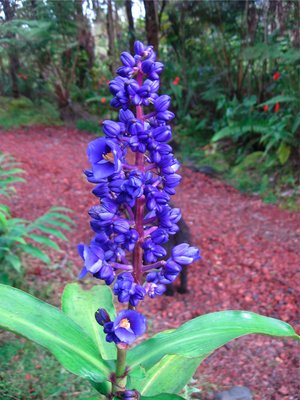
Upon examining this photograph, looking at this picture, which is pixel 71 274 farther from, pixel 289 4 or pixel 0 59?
pixel 0 59

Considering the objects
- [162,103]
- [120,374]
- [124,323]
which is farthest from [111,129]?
[120,374]

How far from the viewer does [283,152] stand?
6723mm

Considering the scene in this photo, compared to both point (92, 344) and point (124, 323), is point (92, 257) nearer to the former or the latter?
point (124, 323)

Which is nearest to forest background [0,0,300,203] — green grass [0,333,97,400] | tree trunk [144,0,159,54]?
tree trunk [144,0,159,54]

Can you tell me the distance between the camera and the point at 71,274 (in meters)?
4.35

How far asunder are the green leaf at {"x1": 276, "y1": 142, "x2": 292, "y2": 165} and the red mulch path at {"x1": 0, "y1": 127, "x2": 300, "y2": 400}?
2.31 ft

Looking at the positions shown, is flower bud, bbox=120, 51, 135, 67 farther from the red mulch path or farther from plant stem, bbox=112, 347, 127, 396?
the red mulch path

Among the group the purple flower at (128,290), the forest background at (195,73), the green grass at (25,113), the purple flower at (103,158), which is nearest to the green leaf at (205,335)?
the purple flower at (128,290)

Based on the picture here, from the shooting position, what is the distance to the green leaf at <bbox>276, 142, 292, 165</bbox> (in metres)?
6.68

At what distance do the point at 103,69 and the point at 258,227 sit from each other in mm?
8442

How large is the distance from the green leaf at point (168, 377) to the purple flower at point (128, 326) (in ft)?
1.66

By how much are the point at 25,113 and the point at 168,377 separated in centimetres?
991

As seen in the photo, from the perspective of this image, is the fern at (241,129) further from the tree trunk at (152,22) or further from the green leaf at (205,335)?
the green leaf at (205,335)

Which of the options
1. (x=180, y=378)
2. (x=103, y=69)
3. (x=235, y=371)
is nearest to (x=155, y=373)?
(x=180, y=378)
